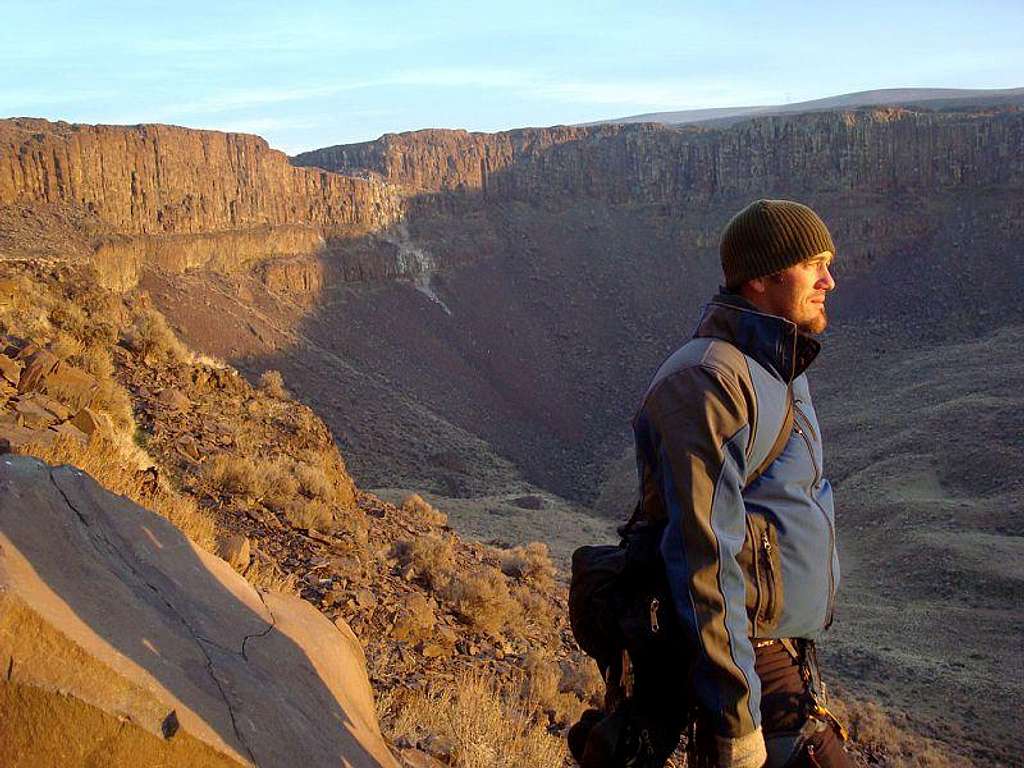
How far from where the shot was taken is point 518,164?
5381 cm

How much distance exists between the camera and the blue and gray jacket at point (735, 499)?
2.56 meters

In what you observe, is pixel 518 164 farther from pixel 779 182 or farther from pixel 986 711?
pixel 986 711

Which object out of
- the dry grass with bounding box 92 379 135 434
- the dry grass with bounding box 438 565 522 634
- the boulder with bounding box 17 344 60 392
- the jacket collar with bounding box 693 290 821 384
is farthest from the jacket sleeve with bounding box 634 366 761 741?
the dry grass with bounding box 92 379 135 434

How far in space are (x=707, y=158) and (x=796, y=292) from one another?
53652 mm

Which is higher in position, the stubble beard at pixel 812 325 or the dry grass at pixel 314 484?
the stubble beard at pixel 812 325

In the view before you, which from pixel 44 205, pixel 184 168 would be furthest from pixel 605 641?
pixel 184 168

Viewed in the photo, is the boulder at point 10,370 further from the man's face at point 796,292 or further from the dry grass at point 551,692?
the man's face at point 796,292

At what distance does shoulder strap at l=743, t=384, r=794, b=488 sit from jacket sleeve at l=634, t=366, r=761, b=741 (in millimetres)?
130

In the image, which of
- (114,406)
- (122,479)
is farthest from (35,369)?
(122,479)

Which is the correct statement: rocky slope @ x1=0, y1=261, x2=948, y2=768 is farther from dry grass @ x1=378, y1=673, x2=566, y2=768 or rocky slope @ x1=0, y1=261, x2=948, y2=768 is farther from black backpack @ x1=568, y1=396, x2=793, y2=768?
black backpack @ x1=568, y1=396, x2=793, y2=768

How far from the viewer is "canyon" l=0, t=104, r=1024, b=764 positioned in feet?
67.3

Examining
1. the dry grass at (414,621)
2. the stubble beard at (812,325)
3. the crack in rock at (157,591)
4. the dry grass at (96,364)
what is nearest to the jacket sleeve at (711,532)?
the stubble beard at (812,325)

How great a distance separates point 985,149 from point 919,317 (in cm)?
1247

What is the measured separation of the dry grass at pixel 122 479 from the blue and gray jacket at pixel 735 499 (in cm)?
307
